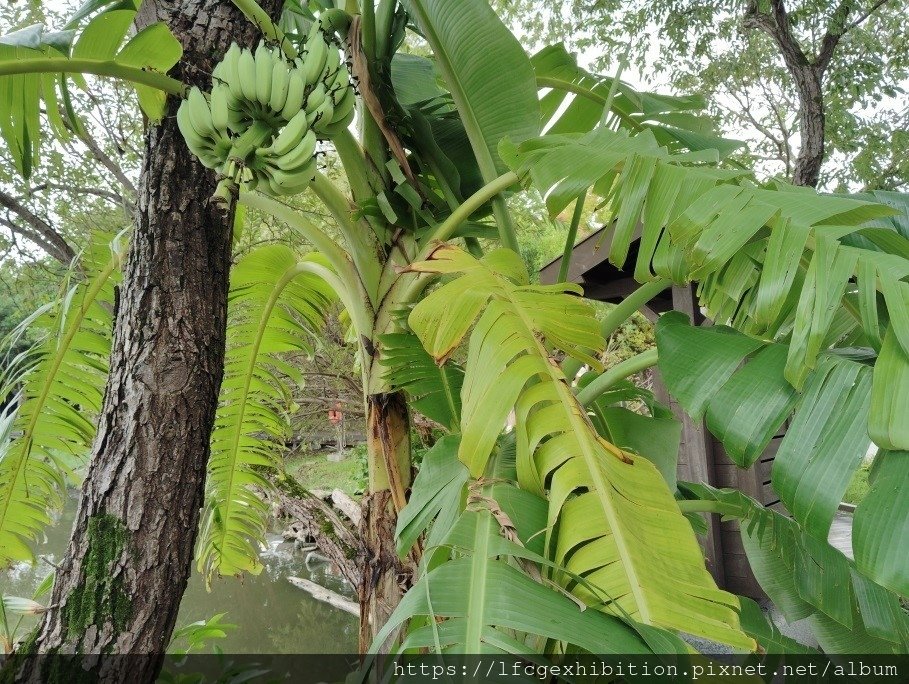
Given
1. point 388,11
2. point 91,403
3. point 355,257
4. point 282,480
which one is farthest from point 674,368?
point 282,480

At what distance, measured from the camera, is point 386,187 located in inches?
52.0

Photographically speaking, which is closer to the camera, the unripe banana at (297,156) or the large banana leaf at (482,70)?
the unripe banana at (297,156)

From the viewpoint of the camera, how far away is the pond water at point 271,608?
372 cm

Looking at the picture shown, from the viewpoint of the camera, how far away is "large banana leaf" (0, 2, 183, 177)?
88 cm

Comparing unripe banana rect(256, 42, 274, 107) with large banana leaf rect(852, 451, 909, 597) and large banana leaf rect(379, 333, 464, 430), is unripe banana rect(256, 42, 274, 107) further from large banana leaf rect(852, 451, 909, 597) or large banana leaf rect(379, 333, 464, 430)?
large banana leaf rect(852, 451, 909, 597)

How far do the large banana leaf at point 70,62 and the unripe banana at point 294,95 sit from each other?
7.7 inches

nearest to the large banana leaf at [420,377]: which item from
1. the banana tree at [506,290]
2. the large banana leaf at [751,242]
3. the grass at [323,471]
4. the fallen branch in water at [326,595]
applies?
the banana tree at [506,290]

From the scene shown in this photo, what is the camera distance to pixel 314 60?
3.19ft

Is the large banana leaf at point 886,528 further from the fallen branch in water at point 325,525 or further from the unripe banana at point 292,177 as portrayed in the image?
the fallen branch in water at point 325,525

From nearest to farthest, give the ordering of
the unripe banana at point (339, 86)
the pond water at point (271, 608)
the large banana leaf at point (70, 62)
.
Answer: the large banana leaf at point (70, 62) < the unripe banana at point (339, 86) < the pond water at point (271, 608)

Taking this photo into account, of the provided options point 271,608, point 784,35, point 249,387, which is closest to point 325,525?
point 271,608

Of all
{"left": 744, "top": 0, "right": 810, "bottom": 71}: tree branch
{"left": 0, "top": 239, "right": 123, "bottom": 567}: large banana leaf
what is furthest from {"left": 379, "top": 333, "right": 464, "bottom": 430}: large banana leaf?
{"left": 744, "top": 0, "right": 810, "bottom": 71}: tree branch

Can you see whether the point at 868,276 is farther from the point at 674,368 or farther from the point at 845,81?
the point at 845,81

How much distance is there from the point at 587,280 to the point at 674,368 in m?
2.29
